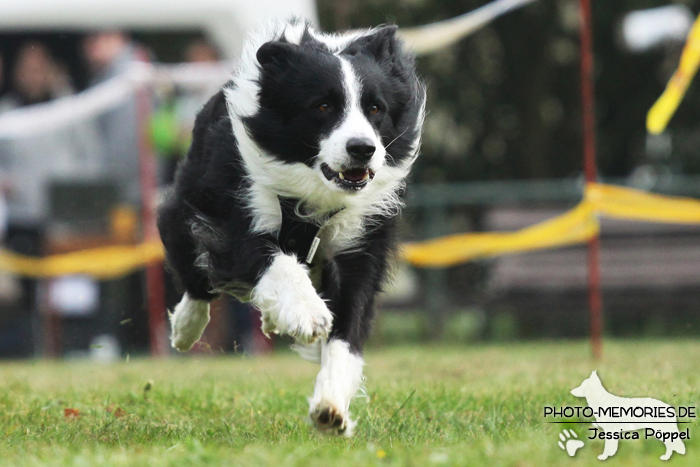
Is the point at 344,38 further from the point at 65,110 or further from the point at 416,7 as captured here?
the point at 416,7

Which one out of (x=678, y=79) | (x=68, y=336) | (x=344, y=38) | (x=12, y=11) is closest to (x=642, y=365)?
(x=678, y=79)

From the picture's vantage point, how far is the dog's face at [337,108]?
413cm

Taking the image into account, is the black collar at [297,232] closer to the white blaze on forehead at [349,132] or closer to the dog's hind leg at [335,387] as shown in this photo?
the white blaze on forehead at [349,132]

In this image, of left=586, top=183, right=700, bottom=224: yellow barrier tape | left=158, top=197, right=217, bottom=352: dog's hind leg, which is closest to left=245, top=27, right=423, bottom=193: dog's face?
left=158, top=197, right=217, bottom=352: dog's hind leg

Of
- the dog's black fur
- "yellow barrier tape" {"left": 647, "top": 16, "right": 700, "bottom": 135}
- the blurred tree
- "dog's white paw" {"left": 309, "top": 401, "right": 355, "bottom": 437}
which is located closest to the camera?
"dog's white paw" {"left": 309, "top": 401, "right": 355, "bottom": 437}

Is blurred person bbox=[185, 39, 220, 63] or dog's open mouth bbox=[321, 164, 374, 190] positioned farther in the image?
blurred person bbox=[185, 39, 220, 63]

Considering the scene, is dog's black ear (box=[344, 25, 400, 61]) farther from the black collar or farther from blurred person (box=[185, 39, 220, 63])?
blurred person (box=[185, 39, 220, 63])

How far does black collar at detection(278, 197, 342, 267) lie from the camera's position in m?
4.36

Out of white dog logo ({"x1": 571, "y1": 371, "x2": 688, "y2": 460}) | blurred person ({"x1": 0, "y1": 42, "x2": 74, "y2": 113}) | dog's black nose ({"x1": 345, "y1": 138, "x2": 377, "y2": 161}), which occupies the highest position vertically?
blurred person ({"x1": 0, "y1": 42, "x2": 74, "y2": 113})

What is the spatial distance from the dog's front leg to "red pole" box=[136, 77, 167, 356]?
17.5 ft

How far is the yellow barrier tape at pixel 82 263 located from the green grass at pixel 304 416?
2794mm

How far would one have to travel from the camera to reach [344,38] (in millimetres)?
4691

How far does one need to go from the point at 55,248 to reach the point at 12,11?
249 centimetres

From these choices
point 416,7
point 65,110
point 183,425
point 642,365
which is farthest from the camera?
point 416,7
